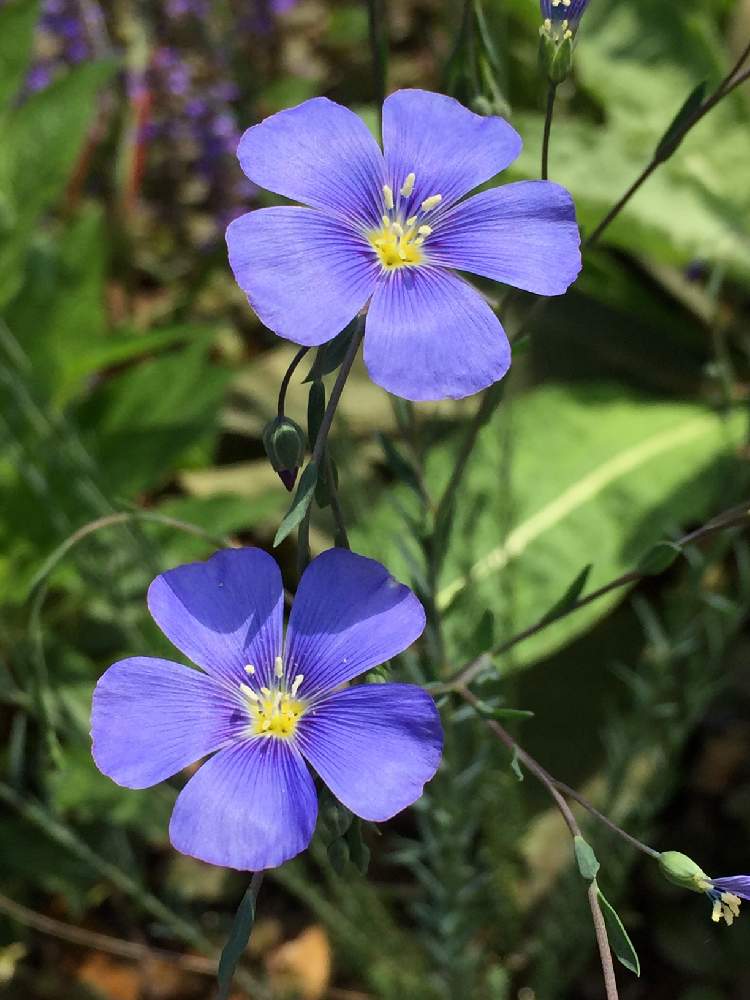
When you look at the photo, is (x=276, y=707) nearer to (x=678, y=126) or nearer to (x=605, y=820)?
(x=605, y=820)

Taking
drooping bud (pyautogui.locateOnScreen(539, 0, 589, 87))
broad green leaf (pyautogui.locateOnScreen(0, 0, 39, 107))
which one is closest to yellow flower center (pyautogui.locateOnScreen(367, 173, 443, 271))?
drooping bud (pyautogui.locateOnScreen(539, 0, 589, 87))

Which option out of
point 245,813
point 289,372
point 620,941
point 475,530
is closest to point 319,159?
point 289,372

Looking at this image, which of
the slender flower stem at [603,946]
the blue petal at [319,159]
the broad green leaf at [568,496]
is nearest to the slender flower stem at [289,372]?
the blue petal at [319,159]

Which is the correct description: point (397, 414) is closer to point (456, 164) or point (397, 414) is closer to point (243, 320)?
point (456, 164)

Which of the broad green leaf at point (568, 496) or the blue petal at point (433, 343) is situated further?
the broad green leaf at point (568, 496)

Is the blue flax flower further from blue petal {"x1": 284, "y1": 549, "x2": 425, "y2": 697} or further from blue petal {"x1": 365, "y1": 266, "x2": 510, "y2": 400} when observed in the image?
blue petal {"x1": 284, "y1": 549, "x2": 425, "y2": 697}

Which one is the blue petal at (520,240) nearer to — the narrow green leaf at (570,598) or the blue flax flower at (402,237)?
the blue flax flower at (402,237)
